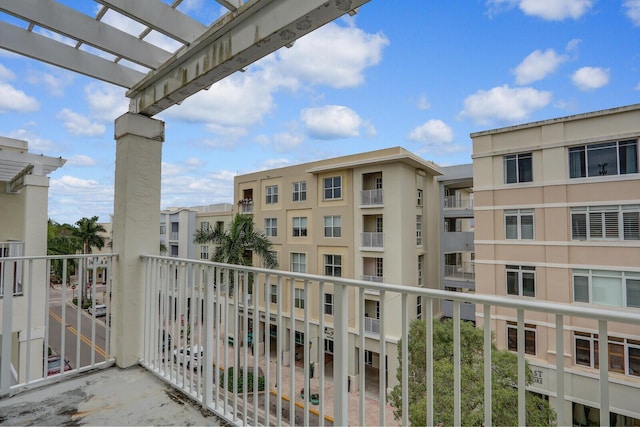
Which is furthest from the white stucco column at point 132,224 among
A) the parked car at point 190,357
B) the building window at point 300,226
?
the building window at point 300,226

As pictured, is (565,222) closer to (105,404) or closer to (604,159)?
(604,159)

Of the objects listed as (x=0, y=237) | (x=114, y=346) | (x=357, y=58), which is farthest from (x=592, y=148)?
(x=0, y=237)

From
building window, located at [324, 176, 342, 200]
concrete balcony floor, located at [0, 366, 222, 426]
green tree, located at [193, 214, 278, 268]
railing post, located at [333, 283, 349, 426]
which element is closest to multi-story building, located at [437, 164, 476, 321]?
building window, located at [324, 176, 342, 200]

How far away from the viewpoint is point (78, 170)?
5.36 m

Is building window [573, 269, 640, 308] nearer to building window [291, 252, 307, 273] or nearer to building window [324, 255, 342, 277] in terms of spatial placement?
building window [324, 255, 342, 277]

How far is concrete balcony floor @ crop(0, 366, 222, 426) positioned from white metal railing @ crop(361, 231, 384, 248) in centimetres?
934

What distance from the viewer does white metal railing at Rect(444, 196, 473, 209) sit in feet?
42.0

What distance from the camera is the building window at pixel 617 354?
644 centimetres

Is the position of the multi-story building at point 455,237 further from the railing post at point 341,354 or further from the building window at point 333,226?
the railing post at point 341,354

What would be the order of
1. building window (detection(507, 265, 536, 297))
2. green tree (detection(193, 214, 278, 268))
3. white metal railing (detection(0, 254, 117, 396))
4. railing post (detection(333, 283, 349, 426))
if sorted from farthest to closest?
green tree (detection(193, 214, 278, 268)) < building window (detection(507, 265, 536, 297)) < white metal railing (detection(0, 254, 117, 396)) < railing post (detection(333, 283, 349, 426))

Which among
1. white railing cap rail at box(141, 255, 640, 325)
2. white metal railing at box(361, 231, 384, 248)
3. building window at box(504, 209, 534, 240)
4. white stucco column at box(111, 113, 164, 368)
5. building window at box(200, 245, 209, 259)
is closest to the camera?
white railing cap rail at box(141, 255, 640, 325)

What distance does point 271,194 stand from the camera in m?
14.1

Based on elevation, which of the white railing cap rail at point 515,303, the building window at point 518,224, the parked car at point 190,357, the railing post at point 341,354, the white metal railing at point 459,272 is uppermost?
the building window at point 518,224

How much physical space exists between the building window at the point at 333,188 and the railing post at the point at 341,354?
10.7 metres
